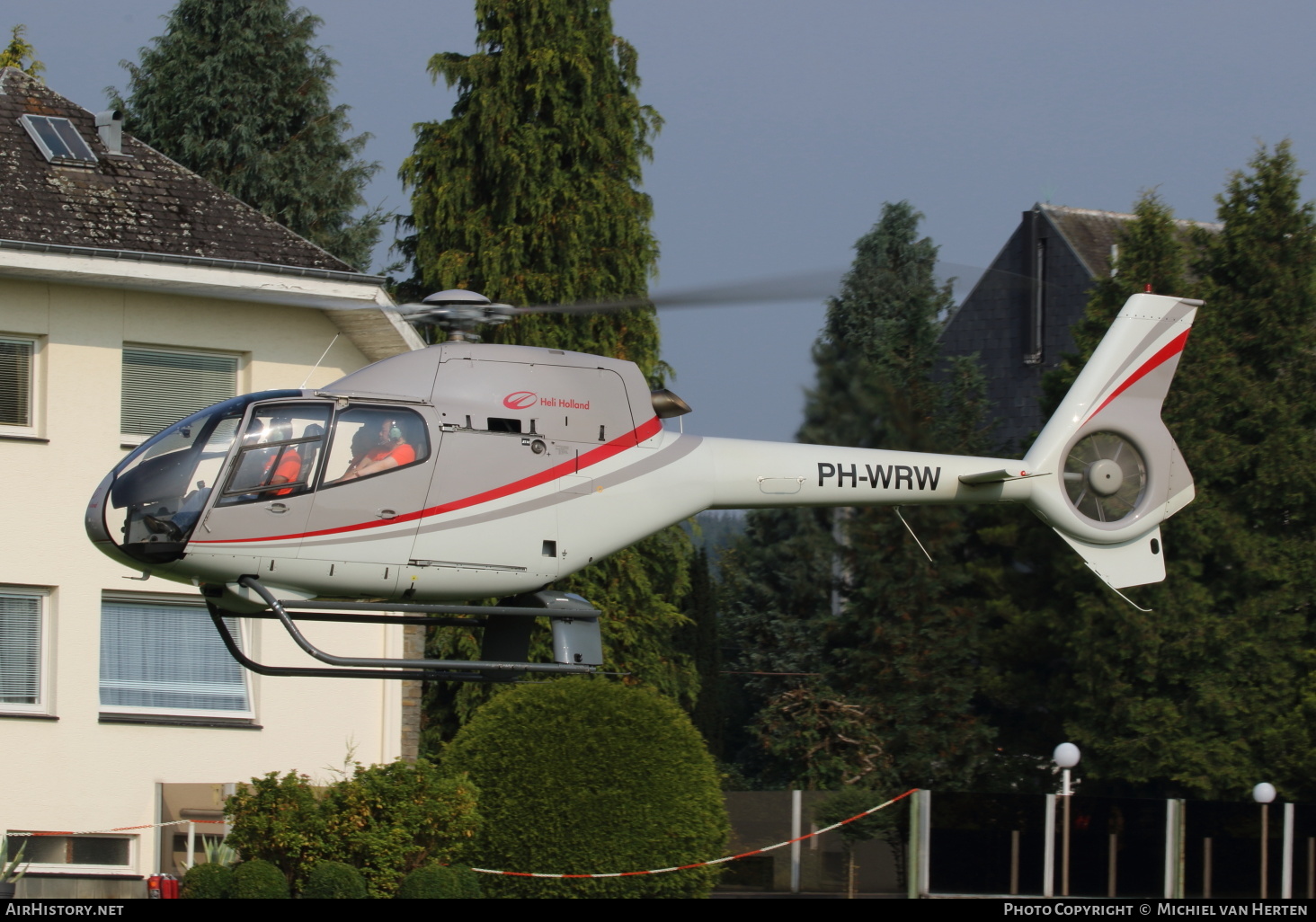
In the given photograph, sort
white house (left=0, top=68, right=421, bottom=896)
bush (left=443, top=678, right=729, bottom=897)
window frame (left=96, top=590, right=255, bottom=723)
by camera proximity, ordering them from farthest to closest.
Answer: window frame (left=96, top=590, right=255, bottom=723) → white house (left=0, top=68, right=421, bottom=896) → bush (left=443, top=678, right=729, bottom=897)

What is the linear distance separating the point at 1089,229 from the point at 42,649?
23655 millimetres

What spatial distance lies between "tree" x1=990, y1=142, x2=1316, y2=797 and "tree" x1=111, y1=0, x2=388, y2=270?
15807mm

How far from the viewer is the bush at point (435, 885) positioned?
15023 mm

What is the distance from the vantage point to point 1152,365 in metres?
13.8

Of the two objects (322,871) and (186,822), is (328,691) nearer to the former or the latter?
(186,822)

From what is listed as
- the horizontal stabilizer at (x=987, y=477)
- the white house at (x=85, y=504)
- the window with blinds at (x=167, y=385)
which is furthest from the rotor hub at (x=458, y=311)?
the window with blinds at (x=167, y=385)

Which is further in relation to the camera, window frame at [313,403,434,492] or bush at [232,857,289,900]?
bush at [232,857,289,900]

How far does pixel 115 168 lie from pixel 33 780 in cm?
687

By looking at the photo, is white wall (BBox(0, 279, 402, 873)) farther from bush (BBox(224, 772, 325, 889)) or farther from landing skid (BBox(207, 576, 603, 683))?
landing skid (BBox(207, 576, 603, 683))

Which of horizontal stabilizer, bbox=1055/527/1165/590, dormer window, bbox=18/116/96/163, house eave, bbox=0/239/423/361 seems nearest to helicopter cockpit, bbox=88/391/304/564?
house eave, bbox=0/239/423/361

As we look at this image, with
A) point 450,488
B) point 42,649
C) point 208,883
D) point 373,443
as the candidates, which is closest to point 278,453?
point 373,443

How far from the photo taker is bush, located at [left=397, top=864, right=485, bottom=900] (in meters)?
15.0

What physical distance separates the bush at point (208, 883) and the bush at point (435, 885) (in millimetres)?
1507

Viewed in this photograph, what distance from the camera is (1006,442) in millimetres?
31672
